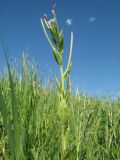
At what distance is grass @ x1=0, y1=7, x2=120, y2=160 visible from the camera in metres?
0.66

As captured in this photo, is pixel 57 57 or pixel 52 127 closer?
pixel 57 57

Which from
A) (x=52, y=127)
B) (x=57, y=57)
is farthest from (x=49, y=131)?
(x=57, y=57)

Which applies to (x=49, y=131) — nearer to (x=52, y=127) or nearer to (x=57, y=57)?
(x=52, y=127)

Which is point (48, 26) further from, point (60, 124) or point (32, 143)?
point (32, 143)

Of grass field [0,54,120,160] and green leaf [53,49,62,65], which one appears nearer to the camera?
green leaf [53,49,62,65]

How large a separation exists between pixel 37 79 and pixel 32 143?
935 mm

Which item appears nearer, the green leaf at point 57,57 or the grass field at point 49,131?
the green leaf at point 57,57

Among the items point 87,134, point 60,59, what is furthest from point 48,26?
point 87,134

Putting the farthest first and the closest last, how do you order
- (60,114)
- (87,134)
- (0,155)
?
1. (0,155)
2. (87,134)
3. (60,114)

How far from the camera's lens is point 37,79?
2.75 m

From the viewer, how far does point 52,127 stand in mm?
2098

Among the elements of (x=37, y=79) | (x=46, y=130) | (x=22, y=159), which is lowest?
(x=22, y=159)

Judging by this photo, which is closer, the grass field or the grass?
the grass

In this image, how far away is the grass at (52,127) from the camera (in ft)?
2.15
